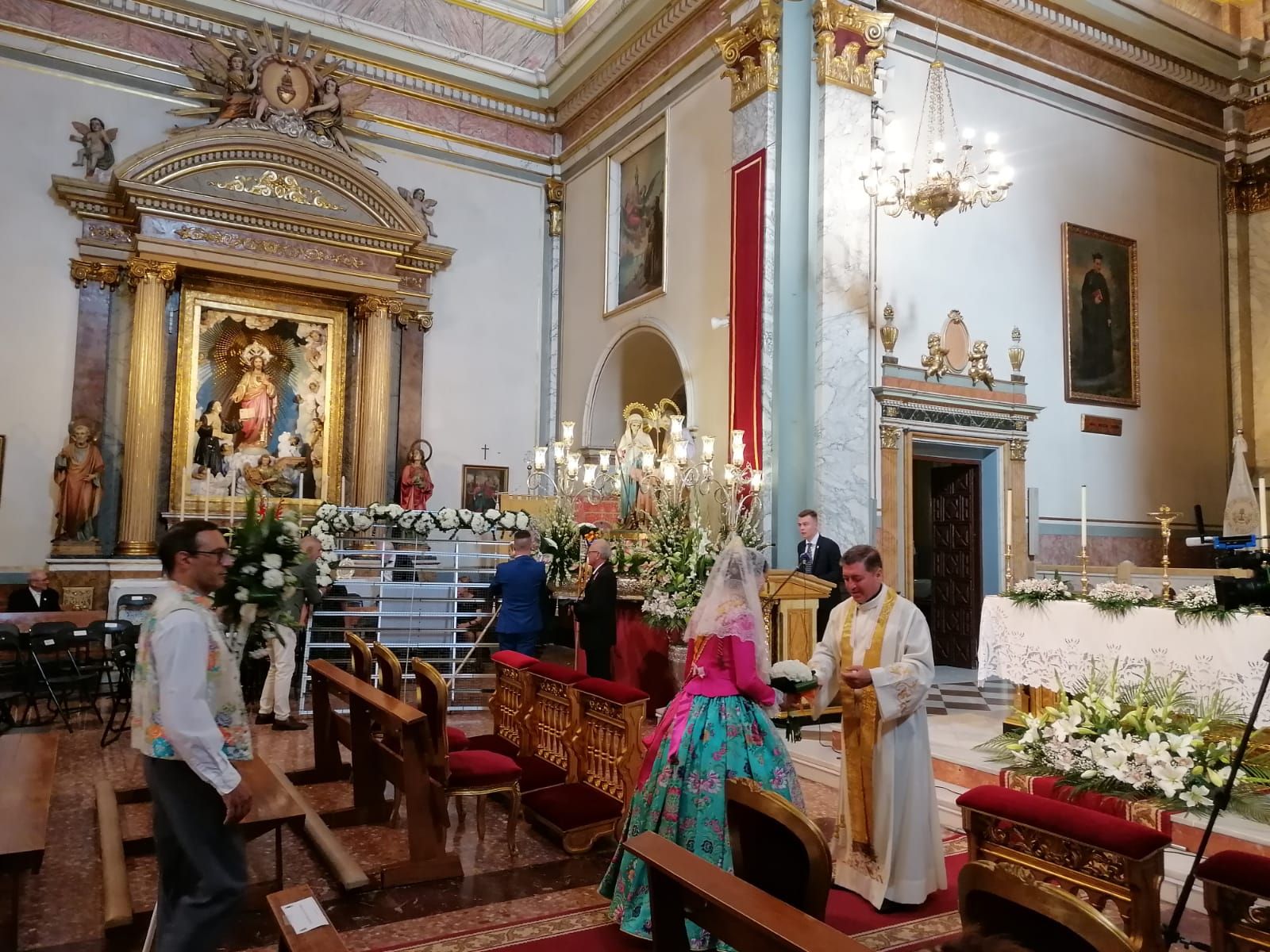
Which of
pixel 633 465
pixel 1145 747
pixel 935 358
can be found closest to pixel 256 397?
pixel 633 465

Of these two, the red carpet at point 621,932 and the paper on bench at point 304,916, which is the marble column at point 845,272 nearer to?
the red carpet at point 621,932

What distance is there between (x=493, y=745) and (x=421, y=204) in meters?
10.2

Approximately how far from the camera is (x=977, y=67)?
37.4ft

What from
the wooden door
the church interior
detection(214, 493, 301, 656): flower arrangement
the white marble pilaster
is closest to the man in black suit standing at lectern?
the church interior

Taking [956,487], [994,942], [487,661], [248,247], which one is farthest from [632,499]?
[994,942]

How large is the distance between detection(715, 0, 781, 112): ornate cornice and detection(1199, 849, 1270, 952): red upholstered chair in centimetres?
911

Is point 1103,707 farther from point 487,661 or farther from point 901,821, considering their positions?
point 487,661

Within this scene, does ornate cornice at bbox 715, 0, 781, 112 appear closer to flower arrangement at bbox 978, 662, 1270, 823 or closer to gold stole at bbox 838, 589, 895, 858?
flower arrangement at bbox 978, 662, 1270, 823

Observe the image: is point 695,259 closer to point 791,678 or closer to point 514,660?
point 514,660

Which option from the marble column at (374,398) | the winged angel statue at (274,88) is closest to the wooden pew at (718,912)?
the marble column at (374,398)

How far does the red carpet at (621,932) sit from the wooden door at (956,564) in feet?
24.0

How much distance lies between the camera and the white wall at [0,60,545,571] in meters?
11.7

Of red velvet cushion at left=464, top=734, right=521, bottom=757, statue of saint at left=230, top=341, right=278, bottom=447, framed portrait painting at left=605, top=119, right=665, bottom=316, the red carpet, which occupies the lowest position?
the red carpet

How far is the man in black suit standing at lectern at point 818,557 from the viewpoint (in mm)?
Answer: 8992
